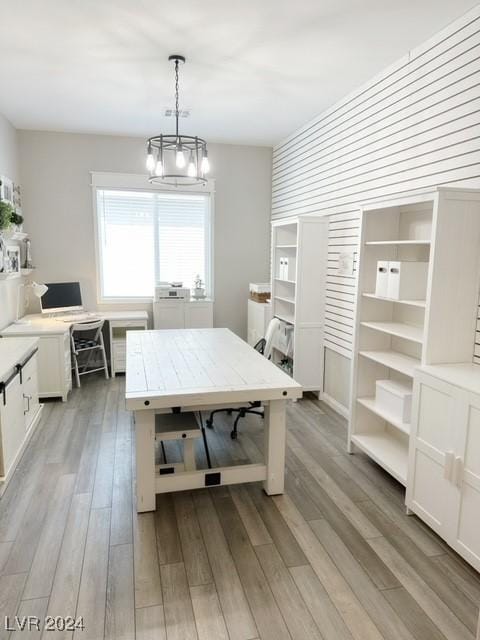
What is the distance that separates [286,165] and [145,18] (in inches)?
127

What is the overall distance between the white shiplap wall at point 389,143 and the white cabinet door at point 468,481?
2.15 feet

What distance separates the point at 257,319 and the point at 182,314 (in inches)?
39.4

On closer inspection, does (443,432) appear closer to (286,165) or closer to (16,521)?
(16,521)

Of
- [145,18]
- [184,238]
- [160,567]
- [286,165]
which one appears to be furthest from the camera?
[184,238]

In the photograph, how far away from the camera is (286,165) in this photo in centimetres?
568

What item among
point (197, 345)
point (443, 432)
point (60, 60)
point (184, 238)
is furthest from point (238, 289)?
point (443, 432)

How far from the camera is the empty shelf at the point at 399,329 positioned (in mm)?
2782

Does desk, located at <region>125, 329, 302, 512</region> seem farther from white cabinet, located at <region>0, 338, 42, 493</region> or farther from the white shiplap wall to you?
the white shiplap wall

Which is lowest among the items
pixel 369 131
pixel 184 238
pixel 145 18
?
pixel 184 238

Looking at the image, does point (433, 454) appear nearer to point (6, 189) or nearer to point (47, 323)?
point (47, 323)

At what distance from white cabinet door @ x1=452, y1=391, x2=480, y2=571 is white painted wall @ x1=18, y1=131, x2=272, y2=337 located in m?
4.39

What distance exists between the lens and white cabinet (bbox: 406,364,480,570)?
2.14 m

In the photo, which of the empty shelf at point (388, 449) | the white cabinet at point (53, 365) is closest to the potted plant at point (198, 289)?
the white cabinet at point (53, 365)

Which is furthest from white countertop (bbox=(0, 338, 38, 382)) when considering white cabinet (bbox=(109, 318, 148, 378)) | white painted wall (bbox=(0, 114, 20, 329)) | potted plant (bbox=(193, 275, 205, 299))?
potted plant (bbox=(193, 275, 205, 299))
